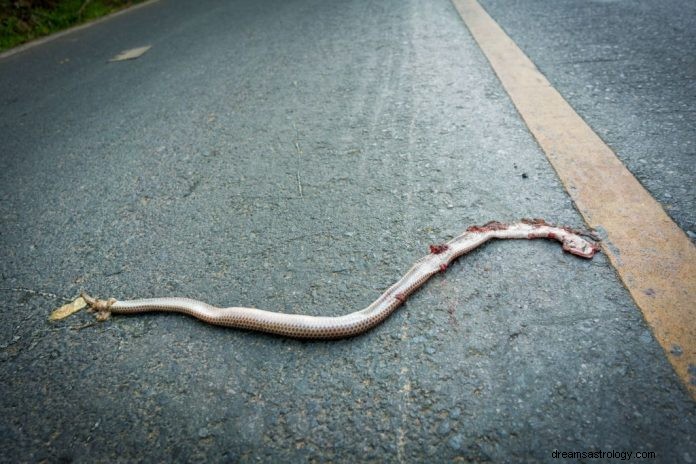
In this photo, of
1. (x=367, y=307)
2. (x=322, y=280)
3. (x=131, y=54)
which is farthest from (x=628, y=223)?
(x=131, y=54)

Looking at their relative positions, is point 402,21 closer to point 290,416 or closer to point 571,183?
point 571,183

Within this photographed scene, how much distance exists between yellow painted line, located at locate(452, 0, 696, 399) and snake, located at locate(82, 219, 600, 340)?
0.55 feet

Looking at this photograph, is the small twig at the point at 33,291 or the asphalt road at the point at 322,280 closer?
the asphalt road at the point at 322,280

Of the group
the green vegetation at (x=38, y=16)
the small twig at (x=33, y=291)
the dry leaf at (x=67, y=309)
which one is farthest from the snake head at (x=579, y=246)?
the green vegetation at (x=38, y=16)

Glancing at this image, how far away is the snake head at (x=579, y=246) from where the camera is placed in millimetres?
1879

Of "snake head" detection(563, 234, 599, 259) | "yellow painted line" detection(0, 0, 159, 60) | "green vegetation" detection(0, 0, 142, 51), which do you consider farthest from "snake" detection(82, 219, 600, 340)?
"green vegetation" detection(0, 0, 142, 51)

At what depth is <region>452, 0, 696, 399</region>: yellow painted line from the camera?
1.55m

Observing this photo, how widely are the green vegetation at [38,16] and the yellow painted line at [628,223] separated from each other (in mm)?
10775

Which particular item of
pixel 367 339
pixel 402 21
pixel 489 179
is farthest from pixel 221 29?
pixel 367 339

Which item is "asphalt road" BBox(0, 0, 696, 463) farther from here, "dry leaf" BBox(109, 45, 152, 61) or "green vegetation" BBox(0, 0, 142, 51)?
"green vegetation" BBox(0, 0, 142, 51)

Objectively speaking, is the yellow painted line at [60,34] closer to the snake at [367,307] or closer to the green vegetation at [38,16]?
the green vegetation at [38,16]

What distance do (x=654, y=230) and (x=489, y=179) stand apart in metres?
0.87

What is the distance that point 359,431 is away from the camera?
4.62ft

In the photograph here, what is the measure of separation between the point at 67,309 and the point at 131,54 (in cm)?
561
